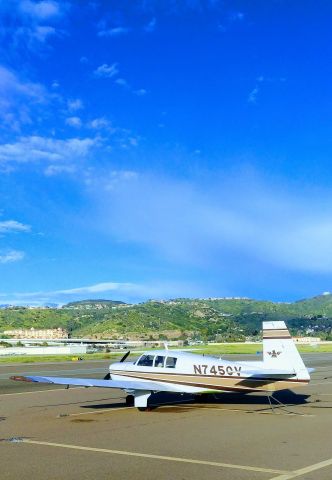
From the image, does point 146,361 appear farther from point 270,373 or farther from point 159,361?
point 270,373

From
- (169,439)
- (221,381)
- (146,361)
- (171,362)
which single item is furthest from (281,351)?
(169,439)

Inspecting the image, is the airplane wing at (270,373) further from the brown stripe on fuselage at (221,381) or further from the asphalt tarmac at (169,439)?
the asphalt tarmac at (169,439)

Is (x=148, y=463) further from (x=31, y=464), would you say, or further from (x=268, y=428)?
(x=268, y=428)

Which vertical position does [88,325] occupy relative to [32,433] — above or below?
above

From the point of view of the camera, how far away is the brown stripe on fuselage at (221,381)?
18234 millimetres

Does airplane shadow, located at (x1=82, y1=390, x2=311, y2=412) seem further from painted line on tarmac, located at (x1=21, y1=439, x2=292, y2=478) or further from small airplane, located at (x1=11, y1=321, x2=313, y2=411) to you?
painted line on tarmac, located at (x1=21, y1=439, x2=292, y2=478)

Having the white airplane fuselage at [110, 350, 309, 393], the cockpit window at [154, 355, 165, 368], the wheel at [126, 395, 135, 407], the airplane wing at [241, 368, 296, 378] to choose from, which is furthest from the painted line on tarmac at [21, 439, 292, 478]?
the wheel at [126, 395, 135, 407]

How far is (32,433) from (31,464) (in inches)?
156

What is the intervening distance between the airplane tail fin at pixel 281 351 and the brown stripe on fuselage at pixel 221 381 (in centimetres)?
40

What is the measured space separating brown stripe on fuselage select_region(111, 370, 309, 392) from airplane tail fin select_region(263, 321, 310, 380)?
1.33ft

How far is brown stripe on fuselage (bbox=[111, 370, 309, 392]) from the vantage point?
718 inches

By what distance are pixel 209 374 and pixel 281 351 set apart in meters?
2.50

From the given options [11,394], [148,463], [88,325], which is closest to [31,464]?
[148,463]

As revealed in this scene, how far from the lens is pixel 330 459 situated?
11.2 meters
